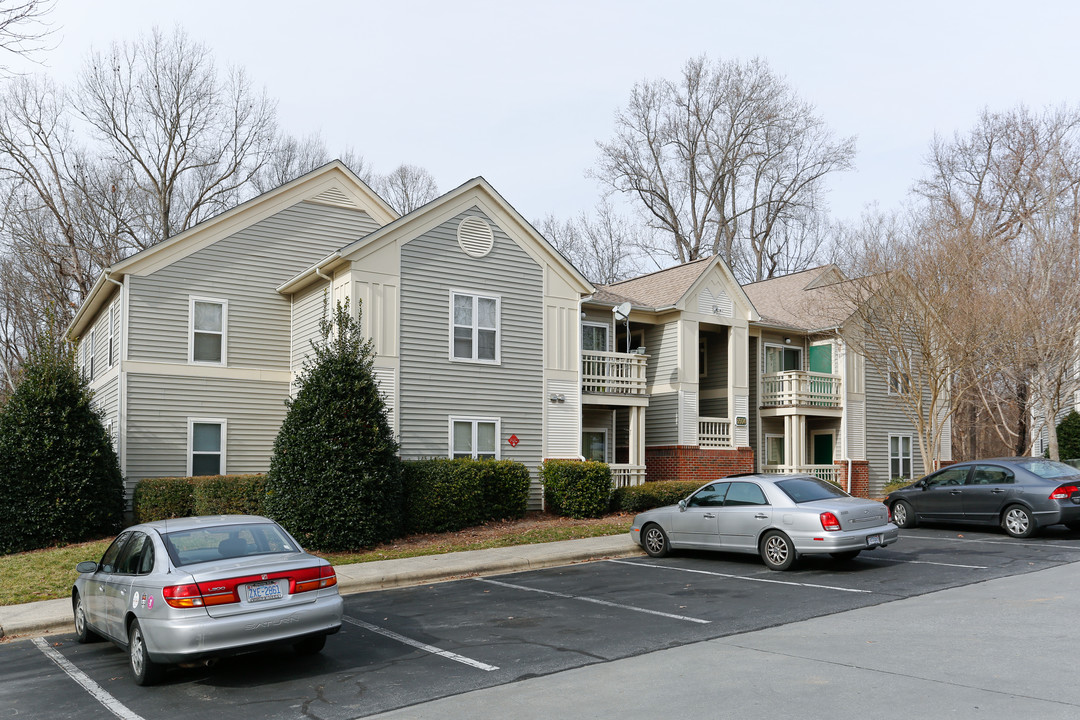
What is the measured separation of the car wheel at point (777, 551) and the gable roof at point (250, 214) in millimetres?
14683

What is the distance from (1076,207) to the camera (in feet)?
86.0

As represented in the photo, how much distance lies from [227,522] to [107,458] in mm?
11664

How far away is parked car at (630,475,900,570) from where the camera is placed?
12953 mm

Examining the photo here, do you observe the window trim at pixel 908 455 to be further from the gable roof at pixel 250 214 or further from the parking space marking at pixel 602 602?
the parking space marking at pixel 602 602

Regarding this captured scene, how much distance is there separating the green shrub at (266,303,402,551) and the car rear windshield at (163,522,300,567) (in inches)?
278

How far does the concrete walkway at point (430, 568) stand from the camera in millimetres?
11195

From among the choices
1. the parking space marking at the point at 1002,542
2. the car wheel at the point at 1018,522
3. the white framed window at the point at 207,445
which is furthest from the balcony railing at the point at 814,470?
the white framed window at the point at 207,445

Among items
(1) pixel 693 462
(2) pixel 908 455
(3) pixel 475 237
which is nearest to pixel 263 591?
(3) pixel 475 237

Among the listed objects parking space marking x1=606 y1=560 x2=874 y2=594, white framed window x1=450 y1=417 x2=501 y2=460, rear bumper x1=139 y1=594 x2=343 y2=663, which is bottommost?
parking space marking x1=606 y1=560 x2=874 y2=594

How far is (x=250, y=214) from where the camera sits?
73.3 ft

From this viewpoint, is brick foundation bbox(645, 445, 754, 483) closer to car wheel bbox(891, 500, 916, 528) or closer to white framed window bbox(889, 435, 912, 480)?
car wheel bbox(891, 500, 916, 528)

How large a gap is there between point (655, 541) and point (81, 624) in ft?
30.0

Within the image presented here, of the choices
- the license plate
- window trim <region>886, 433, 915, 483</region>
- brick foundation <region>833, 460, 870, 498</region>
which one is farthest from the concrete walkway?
window trim <region>886, 433, 915, 483</region>

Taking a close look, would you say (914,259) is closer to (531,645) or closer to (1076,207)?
(1076,207)
